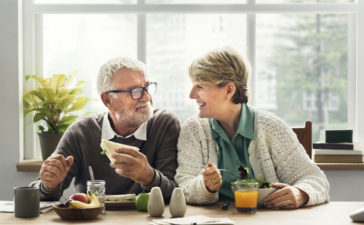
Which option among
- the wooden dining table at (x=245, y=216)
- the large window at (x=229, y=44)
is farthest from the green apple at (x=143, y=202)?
the large window at (x=229, y=44)

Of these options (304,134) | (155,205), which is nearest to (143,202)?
(155,205)

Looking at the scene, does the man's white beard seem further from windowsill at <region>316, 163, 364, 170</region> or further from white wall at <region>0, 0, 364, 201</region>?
windowsill at <region>316, 163, 364, 170</region>

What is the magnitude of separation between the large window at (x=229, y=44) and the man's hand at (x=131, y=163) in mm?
1607

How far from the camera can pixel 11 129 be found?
378 centimetres

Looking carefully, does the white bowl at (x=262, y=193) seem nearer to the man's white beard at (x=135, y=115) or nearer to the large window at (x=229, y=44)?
the man's white beard at (x=135, y=115)

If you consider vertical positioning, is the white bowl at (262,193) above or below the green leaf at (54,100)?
below

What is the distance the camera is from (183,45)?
4.00m

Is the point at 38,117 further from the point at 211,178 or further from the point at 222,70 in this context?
the point at 211,178

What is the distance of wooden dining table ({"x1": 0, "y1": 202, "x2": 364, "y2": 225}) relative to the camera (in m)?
2.04

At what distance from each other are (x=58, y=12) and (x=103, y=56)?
0.45 m

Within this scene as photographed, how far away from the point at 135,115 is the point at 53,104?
113 centimetres

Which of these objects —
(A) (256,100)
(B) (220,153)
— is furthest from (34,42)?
(B) (220,153)

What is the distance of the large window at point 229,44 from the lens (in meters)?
3.92

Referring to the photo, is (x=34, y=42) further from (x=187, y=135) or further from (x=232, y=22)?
(x=187, y=135)
